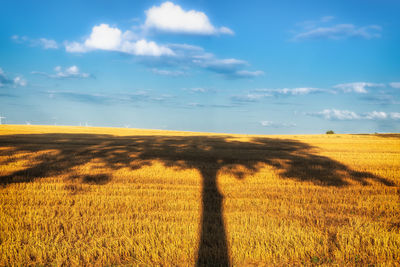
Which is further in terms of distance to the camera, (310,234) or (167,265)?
(310,234)

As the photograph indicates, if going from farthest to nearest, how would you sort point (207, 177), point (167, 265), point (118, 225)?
point (207, 177)
point (118, 225)
point (167, 265)

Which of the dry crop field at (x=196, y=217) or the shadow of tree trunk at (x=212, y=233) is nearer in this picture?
the shadow of tree trunk at (x=212, y=233)

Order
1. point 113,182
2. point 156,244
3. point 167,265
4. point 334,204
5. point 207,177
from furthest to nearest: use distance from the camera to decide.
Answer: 1. point 207,177
2. point 113,182
3. point 334,204
4. point 156,244
5. point 167,265

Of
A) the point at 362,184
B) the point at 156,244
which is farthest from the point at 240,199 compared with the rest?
the point at 362,184

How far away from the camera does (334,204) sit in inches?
316

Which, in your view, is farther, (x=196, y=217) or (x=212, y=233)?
(x=196, y=217)

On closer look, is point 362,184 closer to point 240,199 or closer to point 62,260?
point 240,199

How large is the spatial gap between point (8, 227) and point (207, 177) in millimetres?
7243

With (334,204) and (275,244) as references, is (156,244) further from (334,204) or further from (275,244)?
(334,204)

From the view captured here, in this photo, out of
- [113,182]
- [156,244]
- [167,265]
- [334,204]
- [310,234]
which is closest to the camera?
[167,265]

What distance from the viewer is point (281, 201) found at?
8148mm

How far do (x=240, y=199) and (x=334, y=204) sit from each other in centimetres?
294

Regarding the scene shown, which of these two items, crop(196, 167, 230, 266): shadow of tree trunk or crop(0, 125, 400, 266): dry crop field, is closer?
crop(196, 167, 230, 266): shadow of tree trunk

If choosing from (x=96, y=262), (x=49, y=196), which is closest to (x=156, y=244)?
(x=96, y=262)
